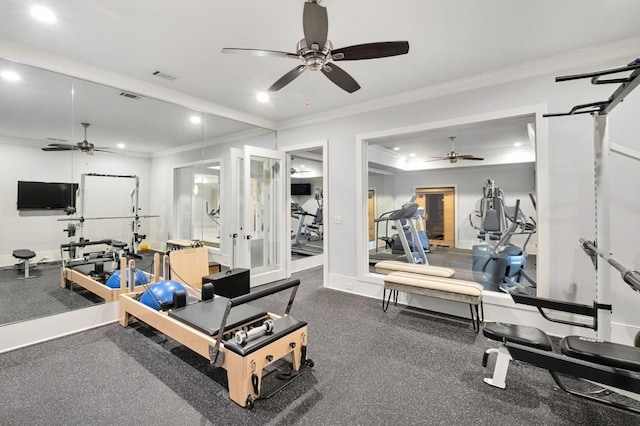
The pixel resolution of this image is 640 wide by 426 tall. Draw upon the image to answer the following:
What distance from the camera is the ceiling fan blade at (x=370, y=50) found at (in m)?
1.92

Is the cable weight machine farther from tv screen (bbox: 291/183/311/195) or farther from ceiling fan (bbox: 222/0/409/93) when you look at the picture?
tv screen (bbox: 291/183/311/195)

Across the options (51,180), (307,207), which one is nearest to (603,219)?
(51,180)

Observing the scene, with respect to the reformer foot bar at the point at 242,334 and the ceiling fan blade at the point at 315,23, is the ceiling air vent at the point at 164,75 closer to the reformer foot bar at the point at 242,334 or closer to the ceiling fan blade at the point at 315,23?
the ceiling fan blade at the point at 315,23

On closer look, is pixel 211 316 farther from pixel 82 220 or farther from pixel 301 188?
pixel 301 188

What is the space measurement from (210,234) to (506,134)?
20.8 feet

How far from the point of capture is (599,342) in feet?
6.31

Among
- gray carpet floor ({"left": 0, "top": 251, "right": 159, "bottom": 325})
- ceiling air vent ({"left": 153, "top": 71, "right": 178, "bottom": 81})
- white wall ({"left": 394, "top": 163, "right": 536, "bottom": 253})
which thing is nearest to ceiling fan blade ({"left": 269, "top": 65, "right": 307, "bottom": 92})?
ceiling air vent ({"left": 153, "top": 71, "right": 178, "bottom": 81})

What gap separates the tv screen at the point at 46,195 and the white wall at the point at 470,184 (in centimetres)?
875

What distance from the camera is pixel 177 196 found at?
14.1 ft

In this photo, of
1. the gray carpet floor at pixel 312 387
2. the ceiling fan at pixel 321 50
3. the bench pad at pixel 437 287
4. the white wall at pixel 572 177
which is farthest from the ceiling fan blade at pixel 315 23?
the bench pad at pixel 437 287

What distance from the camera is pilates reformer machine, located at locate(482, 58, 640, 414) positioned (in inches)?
65.7

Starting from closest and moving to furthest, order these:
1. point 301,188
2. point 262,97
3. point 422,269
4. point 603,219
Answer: point 603,219 → point 422,269 → point 262,97 → point 301,188

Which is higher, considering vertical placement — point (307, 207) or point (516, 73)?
point (516, 73)

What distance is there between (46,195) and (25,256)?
2.11 feet
